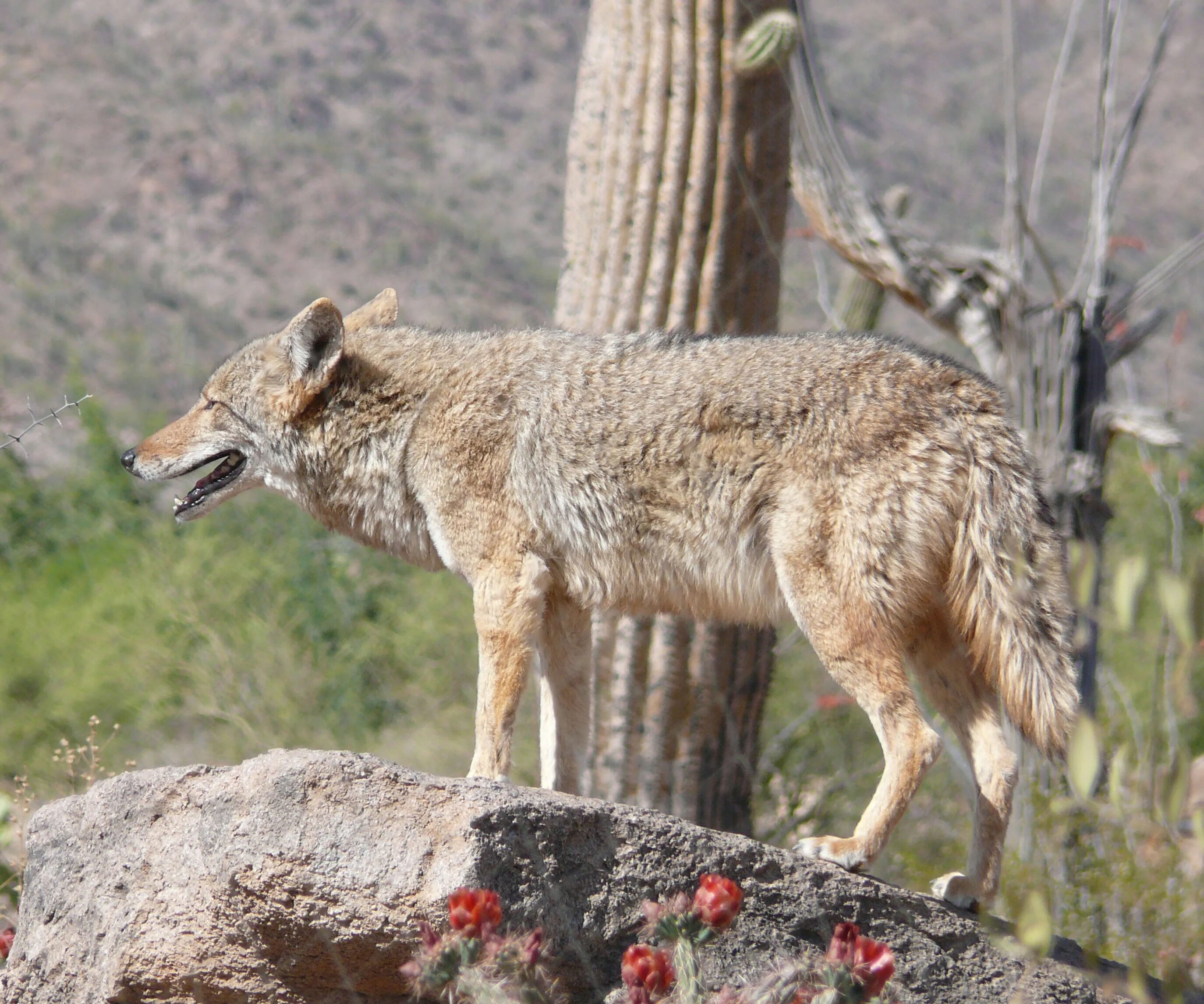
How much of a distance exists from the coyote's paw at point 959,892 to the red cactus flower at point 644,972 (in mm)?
1957

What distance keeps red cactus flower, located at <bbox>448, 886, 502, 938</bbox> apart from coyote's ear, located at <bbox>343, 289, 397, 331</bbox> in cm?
386

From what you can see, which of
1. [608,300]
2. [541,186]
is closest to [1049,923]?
[608,300]

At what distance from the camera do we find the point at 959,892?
489 centimetres

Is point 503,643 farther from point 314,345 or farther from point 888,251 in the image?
point 888,251

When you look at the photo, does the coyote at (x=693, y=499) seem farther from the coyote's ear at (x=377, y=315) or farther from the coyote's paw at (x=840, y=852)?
the coyote's ear at (x=377, y=315)

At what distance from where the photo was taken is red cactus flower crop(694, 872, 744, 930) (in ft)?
10.9

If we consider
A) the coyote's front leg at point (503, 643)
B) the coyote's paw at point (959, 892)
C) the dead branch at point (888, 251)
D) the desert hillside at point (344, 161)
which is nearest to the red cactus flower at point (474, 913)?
the coyote's front leg at point (503, 643)

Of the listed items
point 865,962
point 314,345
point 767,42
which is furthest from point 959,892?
point 767,42

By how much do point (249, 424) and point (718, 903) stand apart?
12.2 ft

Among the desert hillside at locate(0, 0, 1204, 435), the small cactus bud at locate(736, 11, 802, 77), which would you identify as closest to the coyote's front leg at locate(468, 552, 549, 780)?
the small cactus bud at locate(736, 11, 802, 77)

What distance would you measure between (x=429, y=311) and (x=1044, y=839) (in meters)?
29.1

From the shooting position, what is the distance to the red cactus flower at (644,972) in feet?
10.5

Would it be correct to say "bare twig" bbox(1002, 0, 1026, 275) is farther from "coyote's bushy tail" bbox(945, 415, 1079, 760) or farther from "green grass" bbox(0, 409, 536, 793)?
"green grass" bbox(0, 409, 536, 793)

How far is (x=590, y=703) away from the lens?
5957mm
